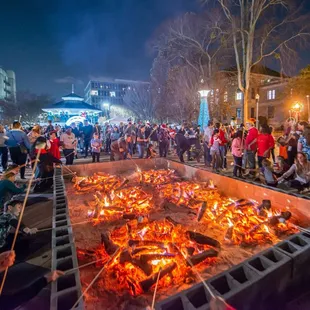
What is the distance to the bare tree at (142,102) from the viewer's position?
48.5 m

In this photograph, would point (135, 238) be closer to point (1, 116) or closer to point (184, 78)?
point (184, 78)

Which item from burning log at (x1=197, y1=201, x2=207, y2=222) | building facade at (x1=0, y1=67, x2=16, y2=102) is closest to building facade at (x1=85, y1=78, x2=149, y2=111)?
building facade at (x1=0, y1=67, x2=16, y2=102)

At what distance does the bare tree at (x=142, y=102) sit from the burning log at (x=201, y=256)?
44.8m

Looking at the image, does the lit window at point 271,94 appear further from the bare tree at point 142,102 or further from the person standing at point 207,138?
the person standing at point 207,138

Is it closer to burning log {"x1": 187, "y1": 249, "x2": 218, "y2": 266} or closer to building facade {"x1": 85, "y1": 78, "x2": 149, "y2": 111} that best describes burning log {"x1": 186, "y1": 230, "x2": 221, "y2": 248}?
burning log {"x1": 187, "y1": 249, "x2": 218, "y2": 266}

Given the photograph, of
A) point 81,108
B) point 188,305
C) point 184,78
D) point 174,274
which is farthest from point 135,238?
point 184,78

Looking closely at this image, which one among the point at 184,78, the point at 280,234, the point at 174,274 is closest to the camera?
the point at 174,274

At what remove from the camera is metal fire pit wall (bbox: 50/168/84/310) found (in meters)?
2.22

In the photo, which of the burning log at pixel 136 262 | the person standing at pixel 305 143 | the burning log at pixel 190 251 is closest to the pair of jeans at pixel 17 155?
the burning log at pixel 136 262

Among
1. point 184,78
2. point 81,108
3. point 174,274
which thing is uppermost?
point 184,78

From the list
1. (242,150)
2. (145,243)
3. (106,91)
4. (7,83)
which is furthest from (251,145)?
(106,91)

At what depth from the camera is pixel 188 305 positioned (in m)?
2.02

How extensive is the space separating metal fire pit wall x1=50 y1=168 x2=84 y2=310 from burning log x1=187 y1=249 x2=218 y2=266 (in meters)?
1.60

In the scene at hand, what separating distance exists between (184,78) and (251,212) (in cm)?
2947
